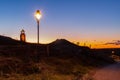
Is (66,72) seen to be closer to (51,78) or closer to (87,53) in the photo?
(51,78)

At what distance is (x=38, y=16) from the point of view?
29438 mm

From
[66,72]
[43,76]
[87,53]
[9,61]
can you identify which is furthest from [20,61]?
[87,53]

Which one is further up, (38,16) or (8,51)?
(38,16)

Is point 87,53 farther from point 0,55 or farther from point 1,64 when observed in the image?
point 1,64

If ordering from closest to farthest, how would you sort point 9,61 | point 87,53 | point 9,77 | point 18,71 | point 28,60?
point 9,77
point 18,71
point 9,61
point 28,60
point 87,53

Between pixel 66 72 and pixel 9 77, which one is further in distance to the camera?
pixel 66 72

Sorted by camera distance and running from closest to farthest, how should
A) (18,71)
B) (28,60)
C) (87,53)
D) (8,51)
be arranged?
1. (18,71)
2. (28,60)
3. (8,51)
4. (87,53)

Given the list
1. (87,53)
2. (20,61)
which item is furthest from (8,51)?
(87,53)

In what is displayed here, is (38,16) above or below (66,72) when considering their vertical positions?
above

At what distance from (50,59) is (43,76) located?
11185 millimetres

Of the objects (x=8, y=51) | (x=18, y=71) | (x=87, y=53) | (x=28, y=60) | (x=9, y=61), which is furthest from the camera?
(x=87, y=53)

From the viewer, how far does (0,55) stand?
31.8m

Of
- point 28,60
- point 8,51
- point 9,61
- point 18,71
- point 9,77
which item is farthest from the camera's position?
point 8,51

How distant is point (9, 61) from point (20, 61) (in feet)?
4.85
